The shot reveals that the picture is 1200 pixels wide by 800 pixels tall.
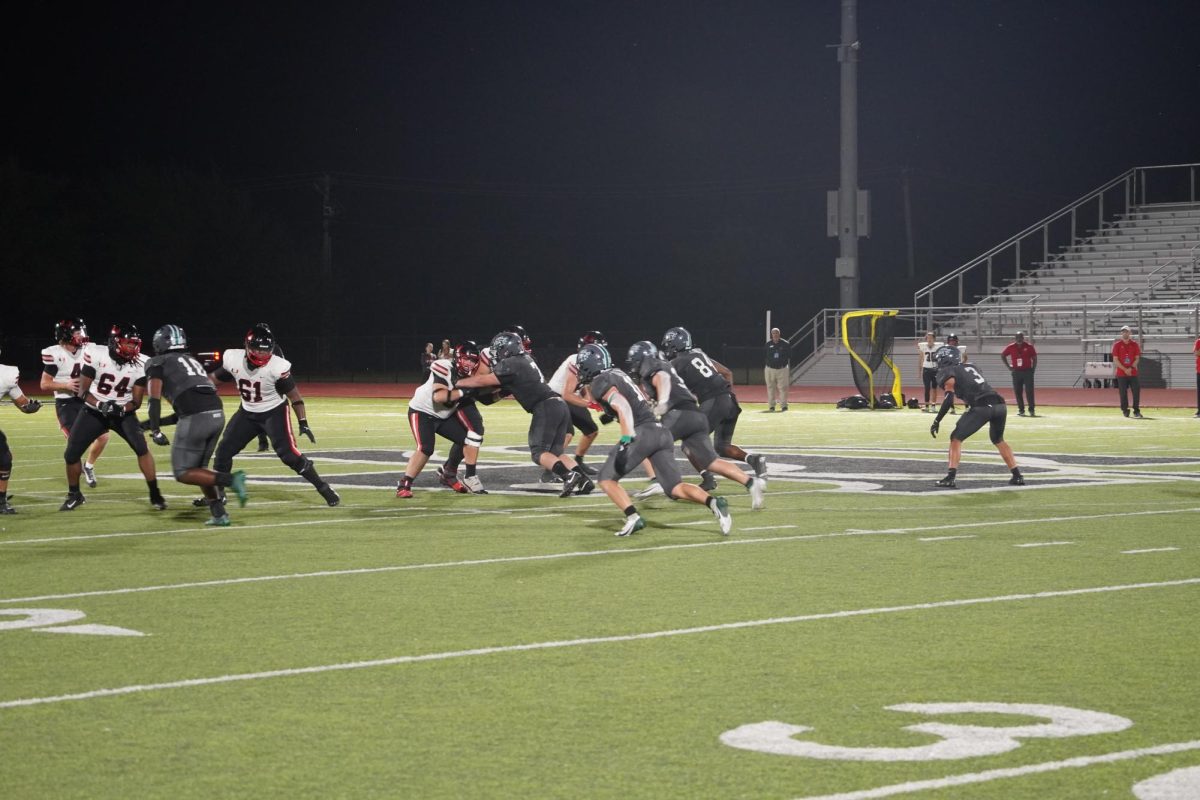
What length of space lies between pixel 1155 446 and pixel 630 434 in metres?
11.6

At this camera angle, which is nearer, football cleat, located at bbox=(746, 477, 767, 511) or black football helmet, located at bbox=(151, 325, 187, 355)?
football cleat, located at bbox=(746, 477, 767, 511)

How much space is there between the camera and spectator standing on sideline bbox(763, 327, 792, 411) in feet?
103

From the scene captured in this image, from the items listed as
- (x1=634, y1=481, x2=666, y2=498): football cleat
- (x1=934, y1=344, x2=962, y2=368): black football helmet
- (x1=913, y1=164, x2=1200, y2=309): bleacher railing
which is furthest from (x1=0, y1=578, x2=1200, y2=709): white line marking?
(x1=913, y1=164, x2=1200, y2=309): bleacher railing

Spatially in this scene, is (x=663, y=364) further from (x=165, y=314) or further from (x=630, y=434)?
(x=165, y=314)

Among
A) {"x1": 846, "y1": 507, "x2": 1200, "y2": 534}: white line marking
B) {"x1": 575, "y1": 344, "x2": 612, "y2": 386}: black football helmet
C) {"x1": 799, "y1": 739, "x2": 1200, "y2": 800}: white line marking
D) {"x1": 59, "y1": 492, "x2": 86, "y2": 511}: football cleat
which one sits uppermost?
{"x1": 575, "y1": 344, "x2": 612, "y2": 386}: black football helmet

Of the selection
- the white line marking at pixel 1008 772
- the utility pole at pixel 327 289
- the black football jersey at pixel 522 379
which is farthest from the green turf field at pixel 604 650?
the utility pole at pixel 327 289

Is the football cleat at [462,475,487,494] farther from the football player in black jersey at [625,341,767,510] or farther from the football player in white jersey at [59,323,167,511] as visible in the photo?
the football player in white jersey at [59,323,167,511]

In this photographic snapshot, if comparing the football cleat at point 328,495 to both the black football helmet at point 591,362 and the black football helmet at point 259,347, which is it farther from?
the black football helmet at point 591,362

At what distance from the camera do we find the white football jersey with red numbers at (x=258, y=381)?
43.1ft

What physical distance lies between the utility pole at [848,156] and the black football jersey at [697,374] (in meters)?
26.4

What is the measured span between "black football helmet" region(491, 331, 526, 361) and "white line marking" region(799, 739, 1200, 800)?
33.4 feet

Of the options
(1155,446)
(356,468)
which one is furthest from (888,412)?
(356,468)

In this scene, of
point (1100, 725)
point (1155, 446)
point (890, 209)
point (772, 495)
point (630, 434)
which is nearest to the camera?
point (1100, 725)

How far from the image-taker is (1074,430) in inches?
967
